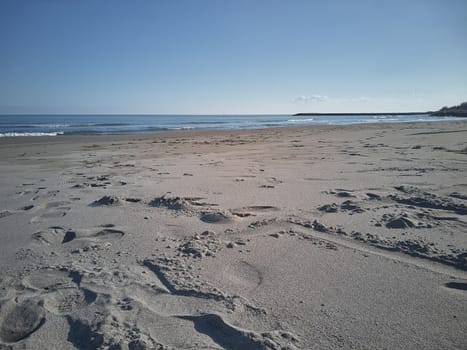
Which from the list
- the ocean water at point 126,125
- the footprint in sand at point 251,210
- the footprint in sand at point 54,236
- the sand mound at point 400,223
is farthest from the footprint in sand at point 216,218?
the ocean water at point 126,125

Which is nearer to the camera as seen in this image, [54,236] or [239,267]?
[239,267]

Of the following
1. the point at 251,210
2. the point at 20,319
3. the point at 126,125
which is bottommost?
the point at 20,319

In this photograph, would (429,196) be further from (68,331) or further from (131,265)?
(68,331)

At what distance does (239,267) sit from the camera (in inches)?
84.4

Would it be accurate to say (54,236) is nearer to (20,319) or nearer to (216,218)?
(20,319)

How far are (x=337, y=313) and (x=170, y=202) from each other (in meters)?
2.49

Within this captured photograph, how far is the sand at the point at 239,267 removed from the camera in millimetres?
1503

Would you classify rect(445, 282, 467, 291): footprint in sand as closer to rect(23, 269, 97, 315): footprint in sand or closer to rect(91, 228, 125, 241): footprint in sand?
rect(23, 269, 97, 315): footprint in sand

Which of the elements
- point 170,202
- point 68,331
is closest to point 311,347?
point 68,331

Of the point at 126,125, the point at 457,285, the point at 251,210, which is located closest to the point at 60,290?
the point at 251,210

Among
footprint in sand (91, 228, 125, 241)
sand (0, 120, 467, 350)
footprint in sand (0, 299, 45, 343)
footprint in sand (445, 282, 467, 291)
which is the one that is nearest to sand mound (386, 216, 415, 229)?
sand (0, 120, 467, 350)

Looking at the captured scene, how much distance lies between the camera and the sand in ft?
4.93

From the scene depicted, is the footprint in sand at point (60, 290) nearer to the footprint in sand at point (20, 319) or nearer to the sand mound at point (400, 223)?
the footprint in sand at point (20, 319)

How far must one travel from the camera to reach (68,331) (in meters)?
1.55
